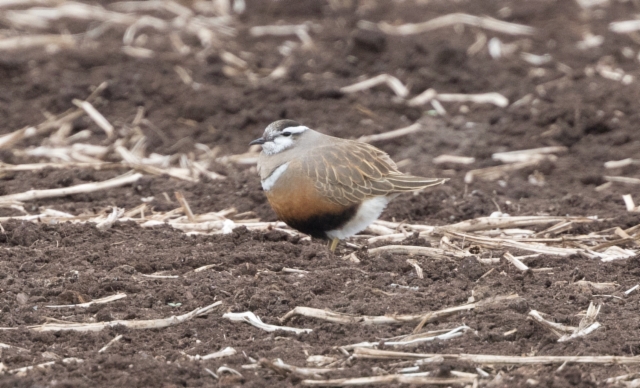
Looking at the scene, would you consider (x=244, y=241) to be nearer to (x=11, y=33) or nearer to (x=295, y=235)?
(x=295, y=235)

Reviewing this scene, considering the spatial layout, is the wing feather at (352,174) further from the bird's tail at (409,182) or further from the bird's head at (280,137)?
the bird's head at (280,137)

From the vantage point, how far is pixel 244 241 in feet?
23.6

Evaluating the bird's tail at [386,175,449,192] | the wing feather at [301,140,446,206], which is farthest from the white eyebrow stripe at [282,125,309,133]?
the bird's tail at [386,175,449,192]

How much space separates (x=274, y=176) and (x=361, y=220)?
72cm

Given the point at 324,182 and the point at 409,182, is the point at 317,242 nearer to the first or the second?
the point at 324,182

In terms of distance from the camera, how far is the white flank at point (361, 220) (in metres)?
7.25

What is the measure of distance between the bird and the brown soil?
25 cm

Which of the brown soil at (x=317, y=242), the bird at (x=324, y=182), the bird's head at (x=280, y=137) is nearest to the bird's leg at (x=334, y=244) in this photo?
the bird at (x=324, y=182)

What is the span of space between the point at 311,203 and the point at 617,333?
2519 mm

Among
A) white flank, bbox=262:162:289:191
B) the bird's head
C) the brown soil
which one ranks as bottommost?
the brown soil

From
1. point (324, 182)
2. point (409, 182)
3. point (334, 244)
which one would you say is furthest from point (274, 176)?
point (409, 182)

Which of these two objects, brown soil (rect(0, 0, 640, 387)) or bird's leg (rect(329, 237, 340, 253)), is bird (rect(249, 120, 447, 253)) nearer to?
bird's leg (rect(329, 237, 340, 253))

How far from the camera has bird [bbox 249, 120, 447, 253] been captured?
7102mm

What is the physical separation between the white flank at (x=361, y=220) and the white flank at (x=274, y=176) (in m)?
0.54
